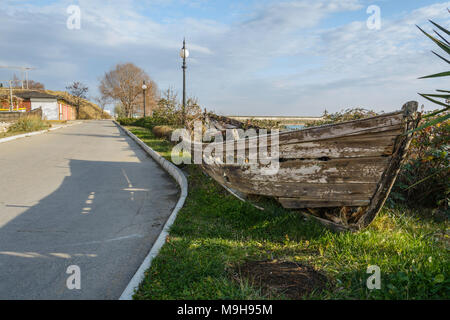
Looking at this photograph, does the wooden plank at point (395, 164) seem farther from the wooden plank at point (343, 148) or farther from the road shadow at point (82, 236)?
the road shadow at point (82, 236)

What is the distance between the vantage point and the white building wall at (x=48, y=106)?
44562mm

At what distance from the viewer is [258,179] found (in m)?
3.97

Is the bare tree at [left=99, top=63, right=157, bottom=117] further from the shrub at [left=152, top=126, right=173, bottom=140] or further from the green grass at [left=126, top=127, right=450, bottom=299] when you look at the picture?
the green grass at [left=126, top=127, right=450, bottom=299]

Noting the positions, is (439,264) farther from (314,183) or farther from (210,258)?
(210,258)

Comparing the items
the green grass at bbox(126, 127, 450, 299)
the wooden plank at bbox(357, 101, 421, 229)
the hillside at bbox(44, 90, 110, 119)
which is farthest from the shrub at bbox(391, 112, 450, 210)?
the hillside at bbox(44, 90, 110, 119)

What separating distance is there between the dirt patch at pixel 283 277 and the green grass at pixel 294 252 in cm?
8

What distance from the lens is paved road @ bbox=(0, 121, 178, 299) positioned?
295 cm

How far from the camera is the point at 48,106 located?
45.3 metres

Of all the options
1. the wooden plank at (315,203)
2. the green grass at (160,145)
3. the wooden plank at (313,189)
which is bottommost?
the wooden plank at (315,203)

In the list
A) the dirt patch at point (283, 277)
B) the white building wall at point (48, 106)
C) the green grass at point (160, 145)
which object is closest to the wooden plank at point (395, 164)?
the dirt patch at point (283, 277)

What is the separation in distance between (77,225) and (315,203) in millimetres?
3378

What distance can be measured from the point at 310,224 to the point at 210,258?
150 cm

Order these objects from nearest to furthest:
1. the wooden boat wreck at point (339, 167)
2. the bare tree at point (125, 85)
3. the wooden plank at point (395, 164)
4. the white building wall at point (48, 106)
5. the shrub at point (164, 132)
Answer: the wooden plank at point (395, 164) < the wooden boat wreck at point (339, 167) < the shrub at point (164, 132) < the white building wall at point (48, 106) < the bare tree at point (125, 85)
